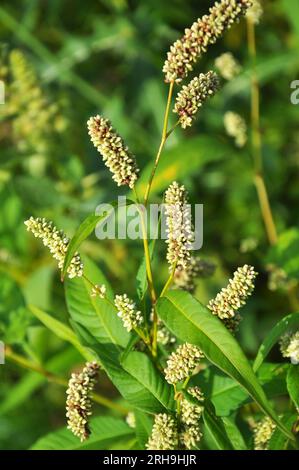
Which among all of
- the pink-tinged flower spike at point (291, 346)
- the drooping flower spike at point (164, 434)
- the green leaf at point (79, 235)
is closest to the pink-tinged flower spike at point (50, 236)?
the green leaf at point (79, 235)

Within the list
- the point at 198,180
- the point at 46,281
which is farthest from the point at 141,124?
the point at 46,281

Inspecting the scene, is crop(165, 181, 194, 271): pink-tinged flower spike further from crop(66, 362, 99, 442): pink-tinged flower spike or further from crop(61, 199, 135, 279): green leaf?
crop(66, 362, 99, 442): pink-tinged flower spike

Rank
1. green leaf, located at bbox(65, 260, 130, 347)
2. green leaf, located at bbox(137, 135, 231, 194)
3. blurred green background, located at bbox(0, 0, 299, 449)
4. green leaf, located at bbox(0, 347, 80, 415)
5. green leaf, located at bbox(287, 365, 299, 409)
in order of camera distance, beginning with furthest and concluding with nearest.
→ blurred green background, located at bbox(0, 0, 299, 449)
green leaf, located at bbox(137, 135, 231, 194)
green leaf, located at bbox(0, 347, 80, 415)
green leaf, located at bbox(65, 260, 130, 347)
green leaf, located at bbox(287, 365, 299, 409)

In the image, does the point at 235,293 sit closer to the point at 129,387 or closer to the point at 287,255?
the point at 129,387

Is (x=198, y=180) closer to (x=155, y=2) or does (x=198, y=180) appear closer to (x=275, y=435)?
(x=155, y=2)

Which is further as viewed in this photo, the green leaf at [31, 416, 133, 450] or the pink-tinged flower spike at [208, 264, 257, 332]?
the green leaf at [31, 416, 133, 450]

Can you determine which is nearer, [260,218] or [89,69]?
[260,218]

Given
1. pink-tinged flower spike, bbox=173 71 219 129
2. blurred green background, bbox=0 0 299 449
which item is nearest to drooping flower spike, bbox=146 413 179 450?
pink-tinged flower spike, bbox=173 71 219 129
